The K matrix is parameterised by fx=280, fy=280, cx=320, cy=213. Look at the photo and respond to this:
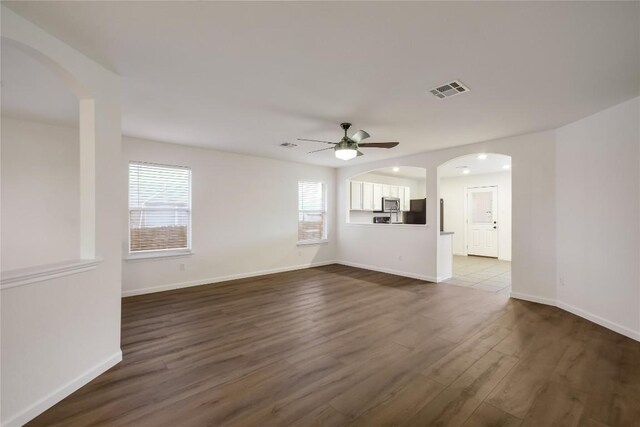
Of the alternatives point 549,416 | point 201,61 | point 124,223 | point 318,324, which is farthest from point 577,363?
point 124,223

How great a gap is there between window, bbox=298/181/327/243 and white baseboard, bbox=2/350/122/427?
4910 mm

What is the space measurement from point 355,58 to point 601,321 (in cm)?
431

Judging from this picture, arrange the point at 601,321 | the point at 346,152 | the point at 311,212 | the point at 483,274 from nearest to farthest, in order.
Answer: the point at 601,321
the point at 346,152
the point at 483,274
the point at 311,212

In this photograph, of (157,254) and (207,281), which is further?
(207,281)

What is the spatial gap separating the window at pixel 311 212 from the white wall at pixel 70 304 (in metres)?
4.83

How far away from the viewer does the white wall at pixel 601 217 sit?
3.17 m

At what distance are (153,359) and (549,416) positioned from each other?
3.23 metres

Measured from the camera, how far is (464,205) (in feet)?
31.4

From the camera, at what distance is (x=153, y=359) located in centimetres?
265

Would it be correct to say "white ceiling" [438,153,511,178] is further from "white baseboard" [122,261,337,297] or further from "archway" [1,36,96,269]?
"archway" [1,36,96,269]

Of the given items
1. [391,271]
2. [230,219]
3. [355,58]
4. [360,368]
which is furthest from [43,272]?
[391,271]

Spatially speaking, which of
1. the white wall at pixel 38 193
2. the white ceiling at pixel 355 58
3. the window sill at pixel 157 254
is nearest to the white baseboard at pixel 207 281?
the window sill at pixel 157 254

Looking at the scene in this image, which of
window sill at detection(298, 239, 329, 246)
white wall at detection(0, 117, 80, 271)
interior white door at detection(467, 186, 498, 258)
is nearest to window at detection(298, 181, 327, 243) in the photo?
window sill at detection(298, 239, 329, 246)

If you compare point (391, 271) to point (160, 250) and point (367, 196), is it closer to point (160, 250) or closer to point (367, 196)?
point (367, 196)
